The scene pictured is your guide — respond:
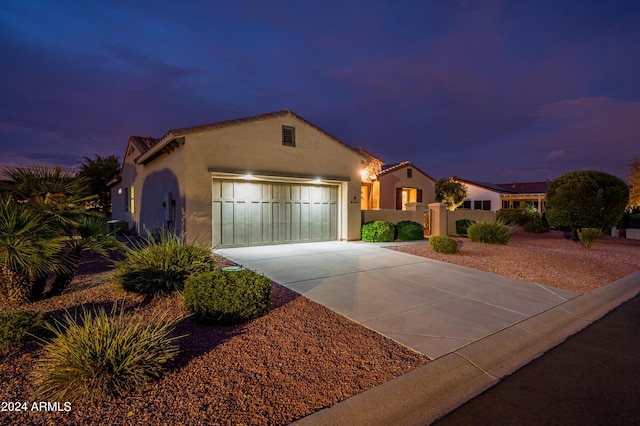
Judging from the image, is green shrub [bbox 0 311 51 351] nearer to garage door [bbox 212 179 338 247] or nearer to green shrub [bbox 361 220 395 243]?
garage door [bbox 212 179 338 247]

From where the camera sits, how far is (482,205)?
3728 centimetres

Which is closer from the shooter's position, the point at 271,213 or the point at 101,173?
the point at 271,213

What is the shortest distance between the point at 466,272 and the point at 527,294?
Result: 1.84 metres

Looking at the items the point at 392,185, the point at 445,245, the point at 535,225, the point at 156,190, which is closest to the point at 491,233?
Answer: the point at 445,245

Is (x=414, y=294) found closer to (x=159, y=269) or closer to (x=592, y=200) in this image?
(x=159, y=269)

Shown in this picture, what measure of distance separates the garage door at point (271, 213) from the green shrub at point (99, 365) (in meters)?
8.02

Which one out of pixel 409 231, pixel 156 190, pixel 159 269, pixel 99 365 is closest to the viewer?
pixel 99 365

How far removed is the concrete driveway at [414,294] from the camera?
4.45 m

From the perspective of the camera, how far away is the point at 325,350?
376cm

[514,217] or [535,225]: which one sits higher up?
[514,217]

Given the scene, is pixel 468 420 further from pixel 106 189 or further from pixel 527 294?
pixel 106 189

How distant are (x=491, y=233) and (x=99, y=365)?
13354 mm

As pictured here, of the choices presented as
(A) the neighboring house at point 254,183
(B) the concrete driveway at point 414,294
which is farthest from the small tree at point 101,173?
(B) the concrete driveway at point 414,294

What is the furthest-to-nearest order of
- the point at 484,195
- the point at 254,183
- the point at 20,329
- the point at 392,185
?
the point at 484,195 → the point at 392,185 → the point at 254,183 → the point at 20,329
